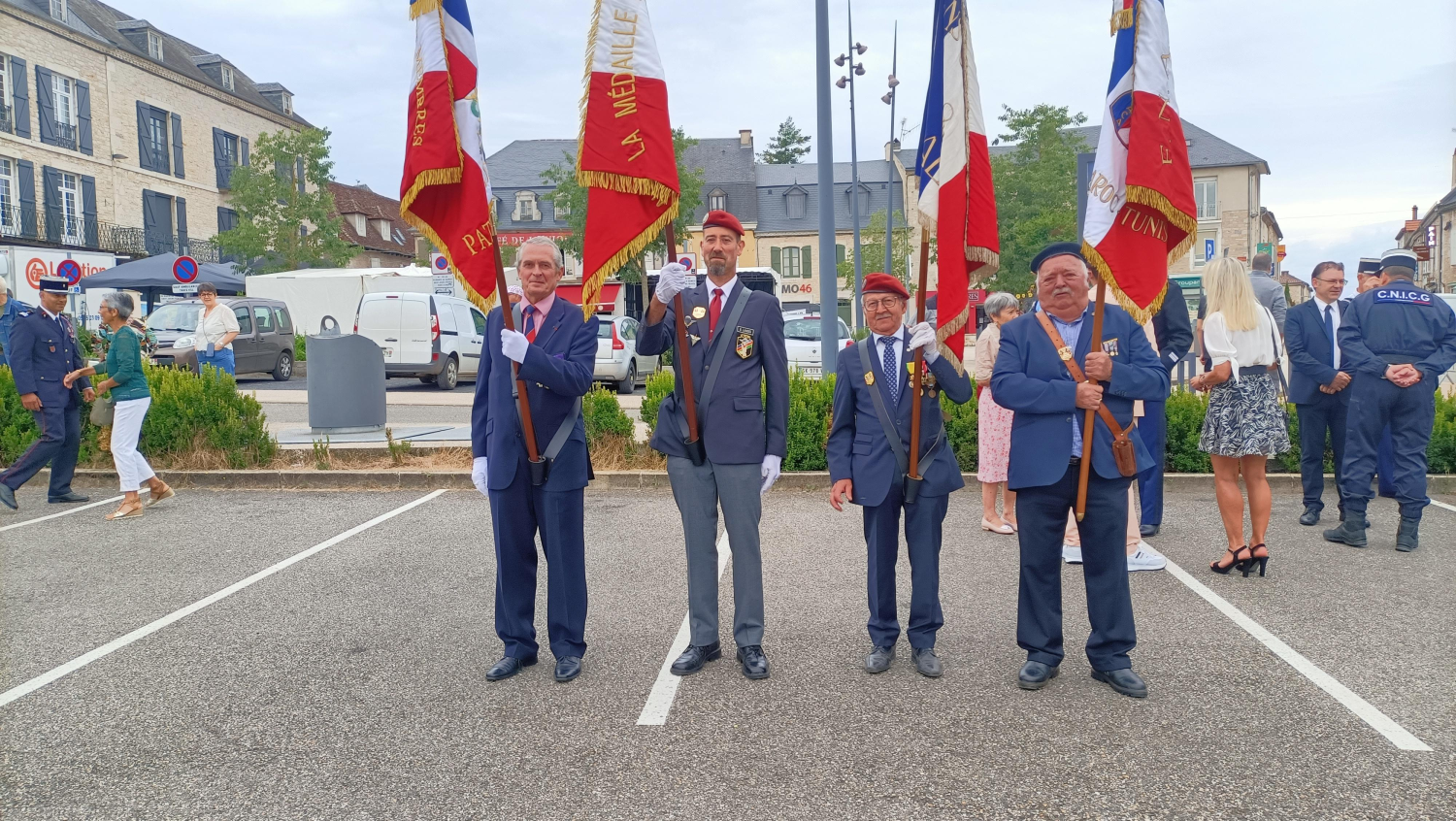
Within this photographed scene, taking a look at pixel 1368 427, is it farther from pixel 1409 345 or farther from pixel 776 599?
pixel 776 599

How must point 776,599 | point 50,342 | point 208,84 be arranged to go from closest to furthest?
1. point 776,599
2. point 50,342
3. point 208,84

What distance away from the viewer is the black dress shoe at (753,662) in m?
4.57

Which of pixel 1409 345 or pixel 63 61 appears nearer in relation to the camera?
pixel 1409 345

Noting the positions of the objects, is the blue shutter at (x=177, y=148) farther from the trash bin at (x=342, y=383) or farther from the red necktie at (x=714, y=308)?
the red necktie at (x=714, y=308)

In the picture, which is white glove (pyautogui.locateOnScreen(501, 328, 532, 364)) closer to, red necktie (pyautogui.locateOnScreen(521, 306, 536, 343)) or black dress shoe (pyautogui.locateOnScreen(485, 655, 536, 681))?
red necktie (pyautogui.locateOnScreen(521, 306, 536, 343))

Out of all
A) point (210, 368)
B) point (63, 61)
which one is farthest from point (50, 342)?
point (63, 61)

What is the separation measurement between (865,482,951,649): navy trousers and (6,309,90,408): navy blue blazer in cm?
784

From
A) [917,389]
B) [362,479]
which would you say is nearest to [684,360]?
[917,389]

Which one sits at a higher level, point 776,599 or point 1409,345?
point 1409,345

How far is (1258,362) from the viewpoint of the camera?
639 centimetres

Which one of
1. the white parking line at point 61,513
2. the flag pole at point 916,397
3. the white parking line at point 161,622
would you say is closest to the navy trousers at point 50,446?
the white parking line at point 61,513

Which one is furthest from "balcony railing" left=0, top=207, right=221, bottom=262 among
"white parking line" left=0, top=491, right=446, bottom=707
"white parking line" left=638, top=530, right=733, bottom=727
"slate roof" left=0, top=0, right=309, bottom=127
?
"white parking line" left=638, top=530, right=733, bottom=727

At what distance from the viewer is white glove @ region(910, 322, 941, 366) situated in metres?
4.45

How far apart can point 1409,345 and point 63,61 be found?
42.6 m
